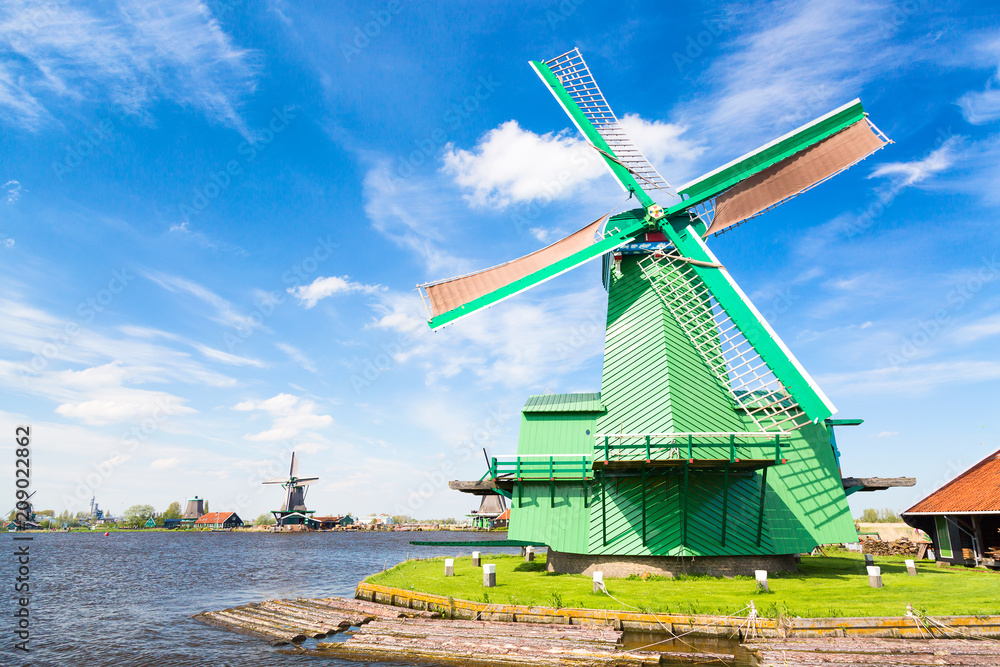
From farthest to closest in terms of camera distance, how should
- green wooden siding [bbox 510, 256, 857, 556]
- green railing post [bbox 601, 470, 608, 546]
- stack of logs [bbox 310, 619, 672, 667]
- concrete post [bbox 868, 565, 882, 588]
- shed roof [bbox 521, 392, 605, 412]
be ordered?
shed roof [bbox 521, 392, 605, 412] → green railing post [bbox 601, 470, 608, 546] → green wooden siding [bbox 510, 256, 857, 556] → concrete post [bbox 868, 565, 882, 588] → stack of logs [bbox 310, 619, 672, 667]

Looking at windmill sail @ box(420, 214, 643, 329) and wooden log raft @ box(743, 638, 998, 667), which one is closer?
wooden log raft @ box(743, 638, 998, 667)

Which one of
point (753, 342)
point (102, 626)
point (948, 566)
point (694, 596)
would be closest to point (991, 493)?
point (948, 566)

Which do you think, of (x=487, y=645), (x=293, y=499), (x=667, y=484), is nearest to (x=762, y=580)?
(x=667, y=484)

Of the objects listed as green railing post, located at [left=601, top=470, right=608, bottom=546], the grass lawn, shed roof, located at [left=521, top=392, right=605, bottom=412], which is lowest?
the grass lawn

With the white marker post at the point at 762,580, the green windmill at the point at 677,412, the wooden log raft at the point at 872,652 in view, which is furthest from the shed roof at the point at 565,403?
the wooden log raft at the point at 872,652

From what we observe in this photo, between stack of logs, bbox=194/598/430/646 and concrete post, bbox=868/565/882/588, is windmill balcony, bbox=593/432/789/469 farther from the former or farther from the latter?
stack of logs, bbox=194/598/430/646

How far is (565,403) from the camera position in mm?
25266

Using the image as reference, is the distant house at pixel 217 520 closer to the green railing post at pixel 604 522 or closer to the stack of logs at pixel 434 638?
the stack of logs at pixel 434 638

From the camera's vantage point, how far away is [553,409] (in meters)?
25.0

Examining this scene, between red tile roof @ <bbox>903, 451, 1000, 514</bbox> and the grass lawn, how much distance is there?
8.26 ft

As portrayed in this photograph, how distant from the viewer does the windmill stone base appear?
784 inches

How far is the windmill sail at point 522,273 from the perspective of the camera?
23.5 m

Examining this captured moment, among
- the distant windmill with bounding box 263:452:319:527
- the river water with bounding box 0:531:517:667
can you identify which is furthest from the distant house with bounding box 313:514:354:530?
the river water with bounding box 0:531:517:667

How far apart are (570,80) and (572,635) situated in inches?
934
